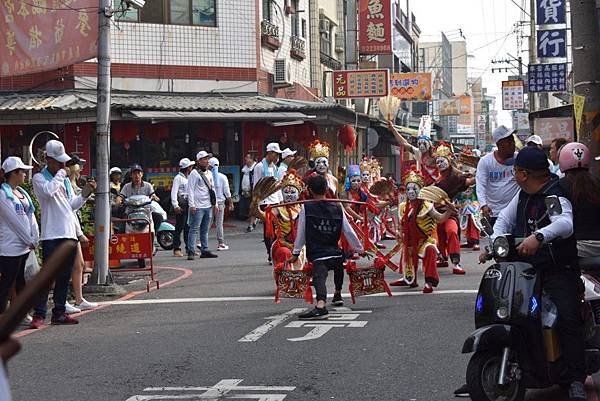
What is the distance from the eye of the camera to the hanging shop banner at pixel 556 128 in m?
12.4

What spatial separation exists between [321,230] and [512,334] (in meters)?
4.48

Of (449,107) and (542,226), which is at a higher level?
(449,107)

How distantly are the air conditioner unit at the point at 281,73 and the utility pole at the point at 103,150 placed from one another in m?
16.2

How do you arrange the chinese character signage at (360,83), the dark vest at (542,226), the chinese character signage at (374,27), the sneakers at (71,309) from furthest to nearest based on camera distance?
the chinese character signage at (374,27), the chinese character signage at (360,83), the sneakers at (71,309), the dark vest at (542,226)

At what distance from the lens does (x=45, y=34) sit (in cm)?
1309

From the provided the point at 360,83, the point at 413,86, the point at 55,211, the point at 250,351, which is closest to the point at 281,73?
the point at 360,83

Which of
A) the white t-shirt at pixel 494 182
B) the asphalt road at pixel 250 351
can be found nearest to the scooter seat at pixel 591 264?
the asphalt road at pixel 250 351

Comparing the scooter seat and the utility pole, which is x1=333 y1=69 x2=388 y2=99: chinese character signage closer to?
the utility pole

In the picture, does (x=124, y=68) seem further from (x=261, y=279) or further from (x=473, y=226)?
(x=261, y=279)

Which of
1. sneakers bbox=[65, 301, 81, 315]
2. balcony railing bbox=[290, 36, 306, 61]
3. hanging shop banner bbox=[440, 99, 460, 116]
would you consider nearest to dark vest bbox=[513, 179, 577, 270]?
sneakers bbox=[65, 301, 81, 315]

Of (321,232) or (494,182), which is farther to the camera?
(494,182)

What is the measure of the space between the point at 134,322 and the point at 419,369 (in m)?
3.91

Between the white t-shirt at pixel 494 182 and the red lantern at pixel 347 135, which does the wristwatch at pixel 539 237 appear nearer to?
the white t-shirt at pixel 494 182

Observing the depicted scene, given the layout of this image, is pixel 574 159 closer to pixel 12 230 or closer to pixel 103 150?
pixel 12 230
